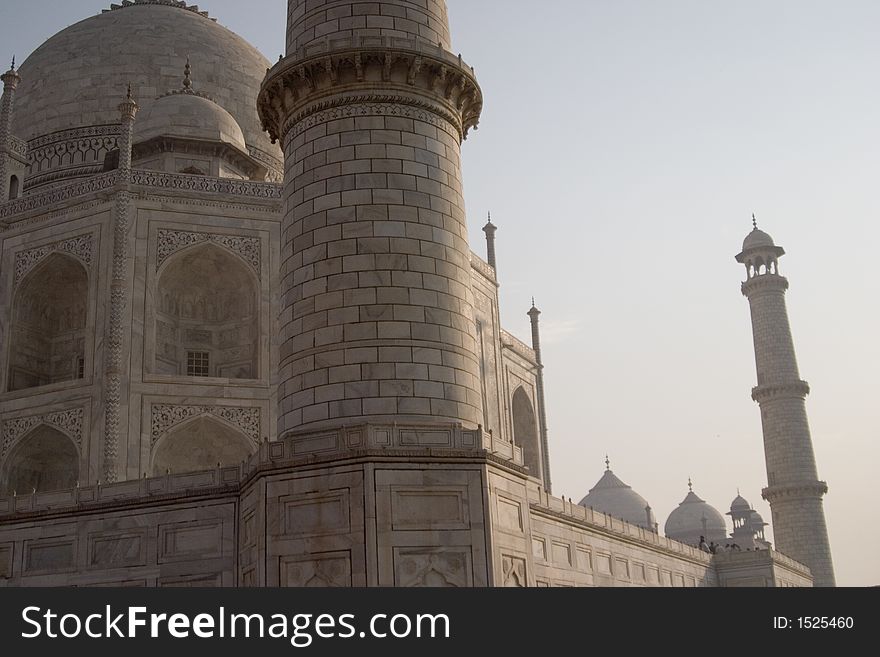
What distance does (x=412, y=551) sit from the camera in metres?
10.3

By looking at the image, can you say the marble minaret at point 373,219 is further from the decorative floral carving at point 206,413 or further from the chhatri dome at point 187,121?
the chhatri dome at point 187,121

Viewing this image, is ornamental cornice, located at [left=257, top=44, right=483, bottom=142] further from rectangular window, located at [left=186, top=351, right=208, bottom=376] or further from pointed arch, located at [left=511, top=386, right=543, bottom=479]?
pointed arch, located at [left=511, top=386, right=543, bottom=479]

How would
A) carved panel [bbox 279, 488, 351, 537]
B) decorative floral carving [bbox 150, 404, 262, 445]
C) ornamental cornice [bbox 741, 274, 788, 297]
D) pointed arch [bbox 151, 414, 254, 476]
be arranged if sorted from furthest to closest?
ornamental cornice [bbox 741, 274, 788, 297], pointed arch [bbox 151, 414, 254, 476], decorative floral carving [bbox 150, 404, 262, 445], carved panel [bbox 279, 488, 351, 537]

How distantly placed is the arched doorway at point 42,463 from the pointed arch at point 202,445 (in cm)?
208

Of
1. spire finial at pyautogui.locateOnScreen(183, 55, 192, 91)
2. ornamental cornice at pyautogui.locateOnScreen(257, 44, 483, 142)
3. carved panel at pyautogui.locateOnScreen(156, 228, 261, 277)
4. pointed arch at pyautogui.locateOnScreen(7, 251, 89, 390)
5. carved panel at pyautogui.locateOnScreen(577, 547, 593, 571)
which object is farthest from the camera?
spire finial at pyautogui.locateOnScreen(183, 55, 192, 91)

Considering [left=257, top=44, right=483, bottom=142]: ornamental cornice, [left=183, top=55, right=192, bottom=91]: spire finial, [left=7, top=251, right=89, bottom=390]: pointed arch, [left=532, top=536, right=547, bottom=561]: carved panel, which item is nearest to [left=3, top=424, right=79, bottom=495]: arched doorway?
[left=7, top=251, right=89, bottom=390]: pointed arch

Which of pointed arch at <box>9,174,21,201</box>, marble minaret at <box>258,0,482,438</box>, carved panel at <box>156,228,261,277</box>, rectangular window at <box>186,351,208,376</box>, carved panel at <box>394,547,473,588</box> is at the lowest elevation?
carved panel at <box>394,547,473,588</box>

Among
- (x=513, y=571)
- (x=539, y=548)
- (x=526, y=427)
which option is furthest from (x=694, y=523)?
(x=513, y=571)

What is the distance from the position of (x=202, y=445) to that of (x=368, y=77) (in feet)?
43.9

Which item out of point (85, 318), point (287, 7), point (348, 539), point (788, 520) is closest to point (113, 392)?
point (85, 318)

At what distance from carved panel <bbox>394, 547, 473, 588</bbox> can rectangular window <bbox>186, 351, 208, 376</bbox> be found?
1567 centimetres

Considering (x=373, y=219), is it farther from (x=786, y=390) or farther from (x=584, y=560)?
(x=786, y=390)

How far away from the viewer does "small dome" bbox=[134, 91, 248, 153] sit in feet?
92.6

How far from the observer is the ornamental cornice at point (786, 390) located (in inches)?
1470
